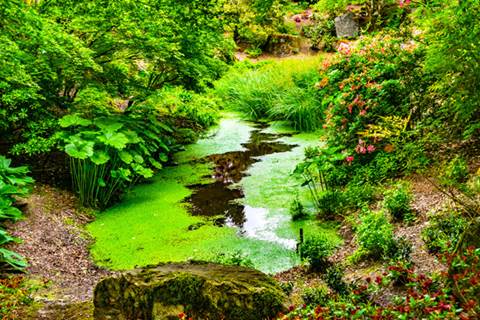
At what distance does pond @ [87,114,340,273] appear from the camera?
5273 millimetres

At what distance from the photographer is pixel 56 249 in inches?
205

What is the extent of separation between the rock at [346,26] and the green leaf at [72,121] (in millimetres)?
14815

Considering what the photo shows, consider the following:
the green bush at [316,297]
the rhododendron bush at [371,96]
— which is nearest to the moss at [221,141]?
the rhododendron bush at [371,96]

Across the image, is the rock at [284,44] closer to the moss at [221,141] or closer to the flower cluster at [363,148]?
the moss at [221,141]

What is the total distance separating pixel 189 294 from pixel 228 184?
446 centimetres

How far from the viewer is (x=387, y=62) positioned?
20.4 feet

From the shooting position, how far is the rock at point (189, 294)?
9.85ft

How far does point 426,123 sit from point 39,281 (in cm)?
442

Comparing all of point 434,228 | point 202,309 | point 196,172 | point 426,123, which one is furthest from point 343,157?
point 202,309

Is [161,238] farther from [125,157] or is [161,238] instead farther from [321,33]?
[321,33]

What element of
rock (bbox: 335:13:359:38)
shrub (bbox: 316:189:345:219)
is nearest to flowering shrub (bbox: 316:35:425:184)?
shrub (bbox: 316:189:345:219)

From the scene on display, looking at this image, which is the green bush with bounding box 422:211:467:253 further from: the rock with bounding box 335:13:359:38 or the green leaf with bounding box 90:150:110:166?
the rock with bounding box 335:13:359:38

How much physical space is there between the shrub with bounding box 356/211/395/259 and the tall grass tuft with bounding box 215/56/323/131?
258 inches

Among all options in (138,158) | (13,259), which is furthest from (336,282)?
(138,158)
